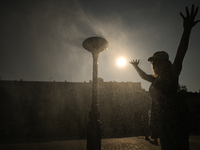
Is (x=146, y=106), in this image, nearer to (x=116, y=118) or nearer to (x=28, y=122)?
(x=116, y=118)

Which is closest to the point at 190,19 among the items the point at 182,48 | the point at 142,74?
the point at 182,48

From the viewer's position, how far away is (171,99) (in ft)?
3.31

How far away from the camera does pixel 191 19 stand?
1.08 meters

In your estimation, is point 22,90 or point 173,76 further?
point 22,90

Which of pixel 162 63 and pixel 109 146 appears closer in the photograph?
pixel 162 63

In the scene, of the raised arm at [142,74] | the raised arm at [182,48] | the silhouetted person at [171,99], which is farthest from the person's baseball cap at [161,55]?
the raised arm at [142,74]

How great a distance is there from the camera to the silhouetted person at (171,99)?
0.91 metres

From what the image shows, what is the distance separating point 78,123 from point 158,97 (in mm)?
16576

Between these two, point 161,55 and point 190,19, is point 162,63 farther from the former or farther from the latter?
point 190,19

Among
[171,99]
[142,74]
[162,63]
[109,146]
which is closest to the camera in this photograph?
[171,99]

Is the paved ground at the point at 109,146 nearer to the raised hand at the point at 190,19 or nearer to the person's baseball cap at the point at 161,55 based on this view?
the person's baseball cap at the point at 161,55

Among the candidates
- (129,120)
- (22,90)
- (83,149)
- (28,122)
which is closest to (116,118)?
(129,120)

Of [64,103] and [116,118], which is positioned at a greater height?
[64,103]

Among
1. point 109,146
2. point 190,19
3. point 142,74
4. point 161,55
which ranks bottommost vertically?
point 109,146
